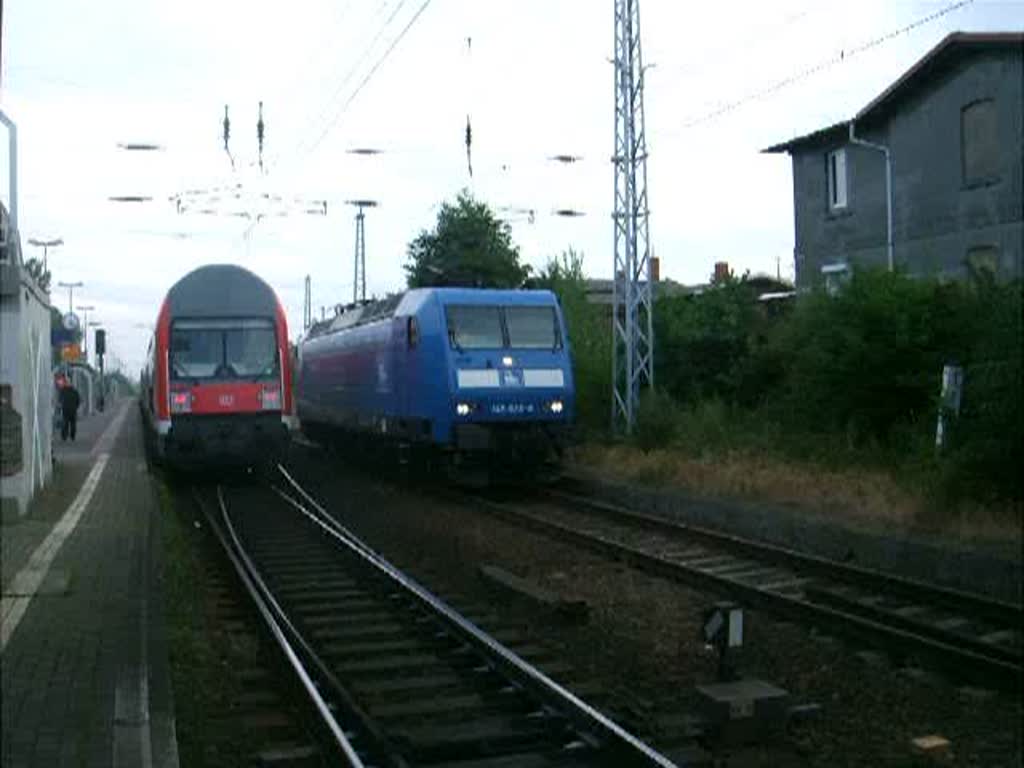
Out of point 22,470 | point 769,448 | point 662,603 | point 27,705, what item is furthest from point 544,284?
point 27,705

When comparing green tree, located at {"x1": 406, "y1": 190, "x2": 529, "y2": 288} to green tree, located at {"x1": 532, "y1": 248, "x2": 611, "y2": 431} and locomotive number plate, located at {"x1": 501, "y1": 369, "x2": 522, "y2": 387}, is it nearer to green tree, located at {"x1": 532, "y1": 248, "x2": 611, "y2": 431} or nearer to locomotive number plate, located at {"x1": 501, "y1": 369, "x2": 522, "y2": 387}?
green tree, located at {"x1": 532, "y1": 248, "x2": 611, "y2": 431}

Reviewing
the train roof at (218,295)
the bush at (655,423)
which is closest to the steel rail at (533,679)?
the bush at (655,423)

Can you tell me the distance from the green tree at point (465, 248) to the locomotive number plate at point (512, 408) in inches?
791

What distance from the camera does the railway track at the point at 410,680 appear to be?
6.15 m

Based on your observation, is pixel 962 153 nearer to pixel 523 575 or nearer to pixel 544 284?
pixel 523 575

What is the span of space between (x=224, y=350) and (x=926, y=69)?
46.9 feet

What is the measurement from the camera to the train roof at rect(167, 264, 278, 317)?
19344 millimetres

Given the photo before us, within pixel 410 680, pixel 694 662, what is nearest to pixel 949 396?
pixel 694 662

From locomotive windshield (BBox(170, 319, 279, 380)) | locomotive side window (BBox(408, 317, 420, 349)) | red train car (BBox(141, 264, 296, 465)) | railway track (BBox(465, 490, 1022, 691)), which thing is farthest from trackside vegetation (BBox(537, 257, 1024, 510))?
locomotive windshield (BBox(170, 319, 279, 380))

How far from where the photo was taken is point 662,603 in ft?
32.7

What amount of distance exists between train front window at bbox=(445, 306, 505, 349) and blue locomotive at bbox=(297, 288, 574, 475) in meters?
0.01

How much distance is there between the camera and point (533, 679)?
7.10m

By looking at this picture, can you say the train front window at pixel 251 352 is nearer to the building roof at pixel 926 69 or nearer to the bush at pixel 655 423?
the bush at pixel 655 423

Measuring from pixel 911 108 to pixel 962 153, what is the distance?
92cm
